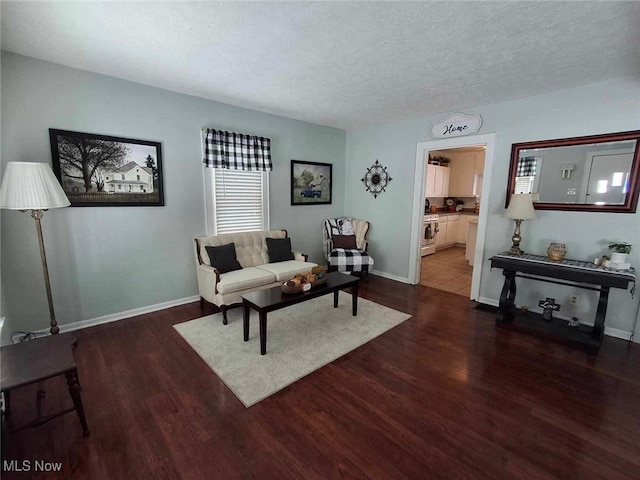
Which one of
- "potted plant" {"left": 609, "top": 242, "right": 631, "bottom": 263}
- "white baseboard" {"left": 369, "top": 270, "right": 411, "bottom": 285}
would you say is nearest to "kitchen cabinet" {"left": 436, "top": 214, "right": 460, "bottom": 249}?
"white baseboard" {"left": 369, "top": 270, "right": 411, "bottom": 285}

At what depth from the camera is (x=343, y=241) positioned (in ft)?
15.9

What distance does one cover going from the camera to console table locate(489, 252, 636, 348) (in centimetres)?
267

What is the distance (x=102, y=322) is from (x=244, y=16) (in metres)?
3.24

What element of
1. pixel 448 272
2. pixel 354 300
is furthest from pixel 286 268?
pixel 448 272

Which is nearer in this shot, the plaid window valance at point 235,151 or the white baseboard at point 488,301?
the plaid window valance at point 235,151

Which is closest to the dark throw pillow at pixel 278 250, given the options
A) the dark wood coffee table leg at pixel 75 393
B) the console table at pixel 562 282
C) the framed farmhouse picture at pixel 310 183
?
the framed farmhouse picture at pixel 310 183

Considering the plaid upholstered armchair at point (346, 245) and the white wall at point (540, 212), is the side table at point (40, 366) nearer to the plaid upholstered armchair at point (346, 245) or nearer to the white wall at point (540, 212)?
the plaid upholstered armchair at point (346, 245)

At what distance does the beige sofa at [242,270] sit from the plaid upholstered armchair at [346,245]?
0.72 metres

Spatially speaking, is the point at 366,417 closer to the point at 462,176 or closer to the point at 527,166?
the point at 527,166

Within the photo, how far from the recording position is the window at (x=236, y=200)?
373 centimetres

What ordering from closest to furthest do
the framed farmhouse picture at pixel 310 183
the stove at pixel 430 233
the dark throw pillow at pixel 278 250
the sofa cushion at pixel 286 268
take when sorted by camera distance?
the sofa cushion at pixel 286 268
the dark throw pillow at pixel 278 250
the framed farmhouse picture at pixel 310 183
the stove at pixel 430 233

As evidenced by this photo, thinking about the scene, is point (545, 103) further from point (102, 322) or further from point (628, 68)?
point (102, 322)

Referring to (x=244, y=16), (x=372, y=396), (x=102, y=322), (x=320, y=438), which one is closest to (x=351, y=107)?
(x=244, y=16)

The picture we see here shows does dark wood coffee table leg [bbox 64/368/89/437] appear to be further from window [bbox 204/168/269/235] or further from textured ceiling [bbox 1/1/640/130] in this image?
window [bbox 204/168/269/235]
